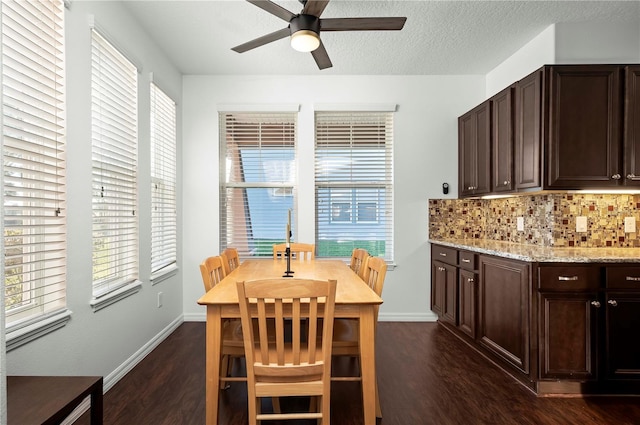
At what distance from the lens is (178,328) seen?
12.7ft

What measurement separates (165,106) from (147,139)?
68 centimetres

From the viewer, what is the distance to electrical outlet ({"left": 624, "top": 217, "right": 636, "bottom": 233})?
3037 millimetres

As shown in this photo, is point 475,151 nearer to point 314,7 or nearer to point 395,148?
point 395,148

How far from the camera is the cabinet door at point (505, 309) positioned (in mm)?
2523

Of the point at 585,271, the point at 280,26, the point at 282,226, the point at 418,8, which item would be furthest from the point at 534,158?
the point at 282,226

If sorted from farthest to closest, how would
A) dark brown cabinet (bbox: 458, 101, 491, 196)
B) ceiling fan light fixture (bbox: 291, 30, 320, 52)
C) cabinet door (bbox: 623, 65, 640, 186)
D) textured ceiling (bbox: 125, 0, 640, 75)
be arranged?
dark brown cabinet (bbox: 458, 101, 491, 196), textured ceiling (bbox: 125, 0, 640, 75), cabinet door (bbox: 623, 65, 640, 186), ceiling fan light fixture (bbox: 291, 30, 320, 52)

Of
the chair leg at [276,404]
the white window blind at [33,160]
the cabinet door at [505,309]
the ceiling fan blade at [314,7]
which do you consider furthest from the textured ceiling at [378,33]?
the chair leg at [276,404]

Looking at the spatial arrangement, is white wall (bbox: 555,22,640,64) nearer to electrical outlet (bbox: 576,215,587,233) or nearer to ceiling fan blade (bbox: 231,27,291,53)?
electrical outlet (bbox: 576,215,587,233)

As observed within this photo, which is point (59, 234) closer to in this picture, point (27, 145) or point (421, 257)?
point (27, 145)

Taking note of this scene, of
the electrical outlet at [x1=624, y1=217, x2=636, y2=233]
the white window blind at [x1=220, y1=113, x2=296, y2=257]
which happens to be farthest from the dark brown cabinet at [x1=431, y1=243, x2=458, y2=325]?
the white window blind at [x1=220, y1=113, x2=296, y2=257]

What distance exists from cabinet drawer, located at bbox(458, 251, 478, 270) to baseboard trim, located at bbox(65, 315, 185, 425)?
2958 millimetres

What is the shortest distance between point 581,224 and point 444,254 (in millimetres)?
1230

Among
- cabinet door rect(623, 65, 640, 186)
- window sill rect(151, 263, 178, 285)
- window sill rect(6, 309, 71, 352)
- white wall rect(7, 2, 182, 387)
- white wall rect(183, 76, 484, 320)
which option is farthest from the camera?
white wall rect(183, 76, 484, 320)

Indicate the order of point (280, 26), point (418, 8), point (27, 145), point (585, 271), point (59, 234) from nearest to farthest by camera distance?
point (27, 145) → point (59, 234) → point (585, 271) → point (418, 8) → point (280, 26)
